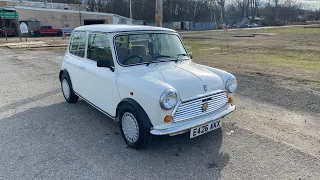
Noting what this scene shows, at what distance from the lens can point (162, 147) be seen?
3572 mm

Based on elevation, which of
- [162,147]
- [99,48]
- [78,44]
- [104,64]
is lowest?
[162,147]

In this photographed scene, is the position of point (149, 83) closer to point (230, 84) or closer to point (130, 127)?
point (130, 127)

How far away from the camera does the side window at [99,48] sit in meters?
3.92

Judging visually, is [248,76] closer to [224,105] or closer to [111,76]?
[224,105]

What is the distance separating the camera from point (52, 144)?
12.1ft

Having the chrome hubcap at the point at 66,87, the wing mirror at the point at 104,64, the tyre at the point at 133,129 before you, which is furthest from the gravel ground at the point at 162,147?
the wing mirror at the point at 104,64

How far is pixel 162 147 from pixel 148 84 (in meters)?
1.04

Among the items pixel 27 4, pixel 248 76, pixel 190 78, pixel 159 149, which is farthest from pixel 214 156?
pixel 27 4

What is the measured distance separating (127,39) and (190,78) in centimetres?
131

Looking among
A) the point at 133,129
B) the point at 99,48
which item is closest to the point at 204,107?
the point at 133,129

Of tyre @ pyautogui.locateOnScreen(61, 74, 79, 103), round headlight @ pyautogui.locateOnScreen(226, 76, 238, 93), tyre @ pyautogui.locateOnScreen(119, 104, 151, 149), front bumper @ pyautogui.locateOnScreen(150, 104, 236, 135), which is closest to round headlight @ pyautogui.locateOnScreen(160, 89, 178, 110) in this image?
front bumper @ pyautogui.locateOnScreen(150, 104, 236, 135)

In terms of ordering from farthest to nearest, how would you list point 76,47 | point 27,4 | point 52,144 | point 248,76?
point 27,4, point 248,76, point 76,47, point 52,144

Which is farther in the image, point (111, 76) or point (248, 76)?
point (248, 76)

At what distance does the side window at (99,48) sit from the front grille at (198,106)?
1.40 m
